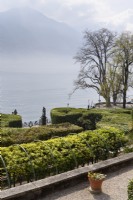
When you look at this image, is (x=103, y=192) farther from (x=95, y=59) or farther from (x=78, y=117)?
(x=95, y=59)

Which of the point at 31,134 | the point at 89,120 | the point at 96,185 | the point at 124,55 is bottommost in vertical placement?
the point at 96,185

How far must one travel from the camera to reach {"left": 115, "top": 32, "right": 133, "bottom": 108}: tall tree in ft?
150

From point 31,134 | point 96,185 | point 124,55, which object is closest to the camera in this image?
point 96,185

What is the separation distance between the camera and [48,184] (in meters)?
9.19

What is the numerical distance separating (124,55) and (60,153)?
37553mm

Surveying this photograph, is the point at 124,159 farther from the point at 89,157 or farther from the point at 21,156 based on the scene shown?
the point at 21,156

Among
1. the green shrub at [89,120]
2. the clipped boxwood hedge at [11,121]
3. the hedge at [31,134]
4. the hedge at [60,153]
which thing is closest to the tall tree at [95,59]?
the green shrub at [89,120]

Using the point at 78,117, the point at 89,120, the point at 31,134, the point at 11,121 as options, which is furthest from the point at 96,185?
the point at 78,117

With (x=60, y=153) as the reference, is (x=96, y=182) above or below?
below

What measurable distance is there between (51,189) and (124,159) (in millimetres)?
3622

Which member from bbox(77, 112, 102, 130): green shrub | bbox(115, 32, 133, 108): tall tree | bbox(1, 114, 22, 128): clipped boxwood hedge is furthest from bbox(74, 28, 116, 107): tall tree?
bbox(1, 114, 22, 128): clipped boxwood hedge

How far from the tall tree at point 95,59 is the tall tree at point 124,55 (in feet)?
7.64

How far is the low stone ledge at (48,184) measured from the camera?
8528 mm

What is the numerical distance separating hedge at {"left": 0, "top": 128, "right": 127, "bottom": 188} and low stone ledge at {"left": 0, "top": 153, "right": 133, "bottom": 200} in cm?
80
